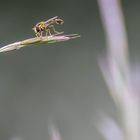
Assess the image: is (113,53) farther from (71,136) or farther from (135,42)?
(135,42)

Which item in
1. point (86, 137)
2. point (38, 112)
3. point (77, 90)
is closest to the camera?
point (86, 137)

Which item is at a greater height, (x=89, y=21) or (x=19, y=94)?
(x=89, y=21)

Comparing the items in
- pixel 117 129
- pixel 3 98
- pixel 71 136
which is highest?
pixel 117 129

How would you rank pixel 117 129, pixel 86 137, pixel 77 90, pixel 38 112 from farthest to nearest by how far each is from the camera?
pixel 77 90 → pixel 38 112 → pixel 86 137 → pixel 117 129

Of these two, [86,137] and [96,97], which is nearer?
[86,137]

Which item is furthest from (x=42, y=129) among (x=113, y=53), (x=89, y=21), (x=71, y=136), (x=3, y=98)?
(x=113, y=53)

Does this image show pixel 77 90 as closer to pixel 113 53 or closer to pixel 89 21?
pixel 89 21
